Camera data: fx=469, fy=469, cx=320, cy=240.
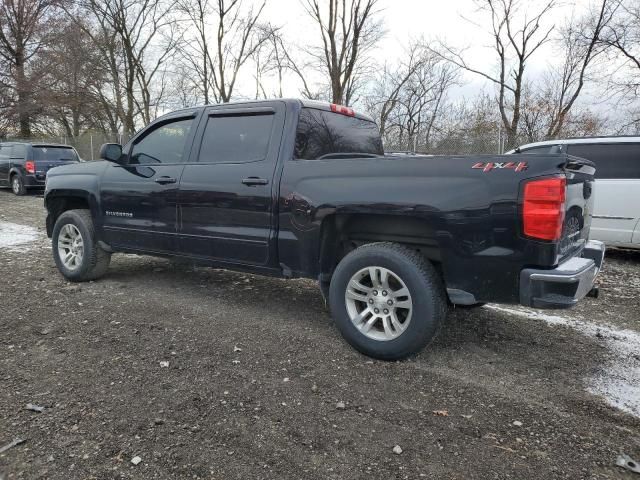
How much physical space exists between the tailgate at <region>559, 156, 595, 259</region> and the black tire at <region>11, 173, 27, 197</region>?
16.2 meters

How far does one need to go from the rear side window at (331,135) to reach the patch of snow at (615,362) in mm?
2045

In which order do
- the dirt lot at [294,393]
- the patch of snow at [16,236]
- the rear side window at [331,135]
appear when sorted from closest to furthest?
the dirt lot at [294,393] < the rear side window at [331,135] < the patch of snow at [16,236]

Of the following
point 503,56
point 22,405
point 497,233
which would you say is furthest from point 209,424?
point 503,56

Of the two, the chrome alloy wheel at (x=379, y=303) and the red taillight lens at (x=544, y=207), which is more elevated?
the red taillight lens at (x=544, y=207)

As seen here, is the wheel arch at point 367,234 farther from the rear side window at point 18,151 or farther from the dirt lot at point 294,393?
the rear side window at point 18,151

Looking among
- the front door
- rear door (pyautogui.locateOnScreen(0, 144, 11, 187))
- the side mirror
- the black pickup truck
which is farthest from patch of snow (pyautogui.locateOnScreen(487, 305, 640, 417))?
rear door (pyautogui.locateOnScreen(0, 144, 11, 187))

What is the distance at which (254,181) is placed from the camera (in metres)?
3.87

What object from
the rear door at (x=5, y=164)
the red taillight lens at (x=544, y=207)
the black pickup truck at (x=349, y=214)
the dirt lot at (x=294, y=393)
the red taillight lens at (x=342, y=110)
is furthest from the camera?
the rear door at (x=5, y=164)

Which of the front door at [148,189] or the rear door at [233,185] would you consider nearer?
the rear door at [233,185]

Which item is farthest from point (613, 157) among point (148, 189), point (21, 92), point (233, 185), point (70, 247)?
point (21, 92)

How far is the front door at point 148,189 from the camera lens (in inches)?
176

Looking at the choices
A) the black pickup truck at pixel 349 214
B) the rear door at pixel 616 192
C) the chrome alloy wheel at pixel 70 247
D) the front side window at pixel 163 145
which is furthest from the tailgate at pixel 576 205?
the chrome alloy wheel at pixel 70 247

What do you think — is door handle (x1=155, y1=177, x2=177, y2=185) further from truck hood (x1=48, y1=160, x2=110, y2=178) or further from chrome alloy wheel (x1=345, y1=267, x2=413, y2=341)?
chrome alloy wheel (x1=345, y1=267, x2=413, y2=341)

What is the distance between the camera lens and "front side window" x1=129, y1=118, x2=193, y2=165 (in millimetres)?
4566
